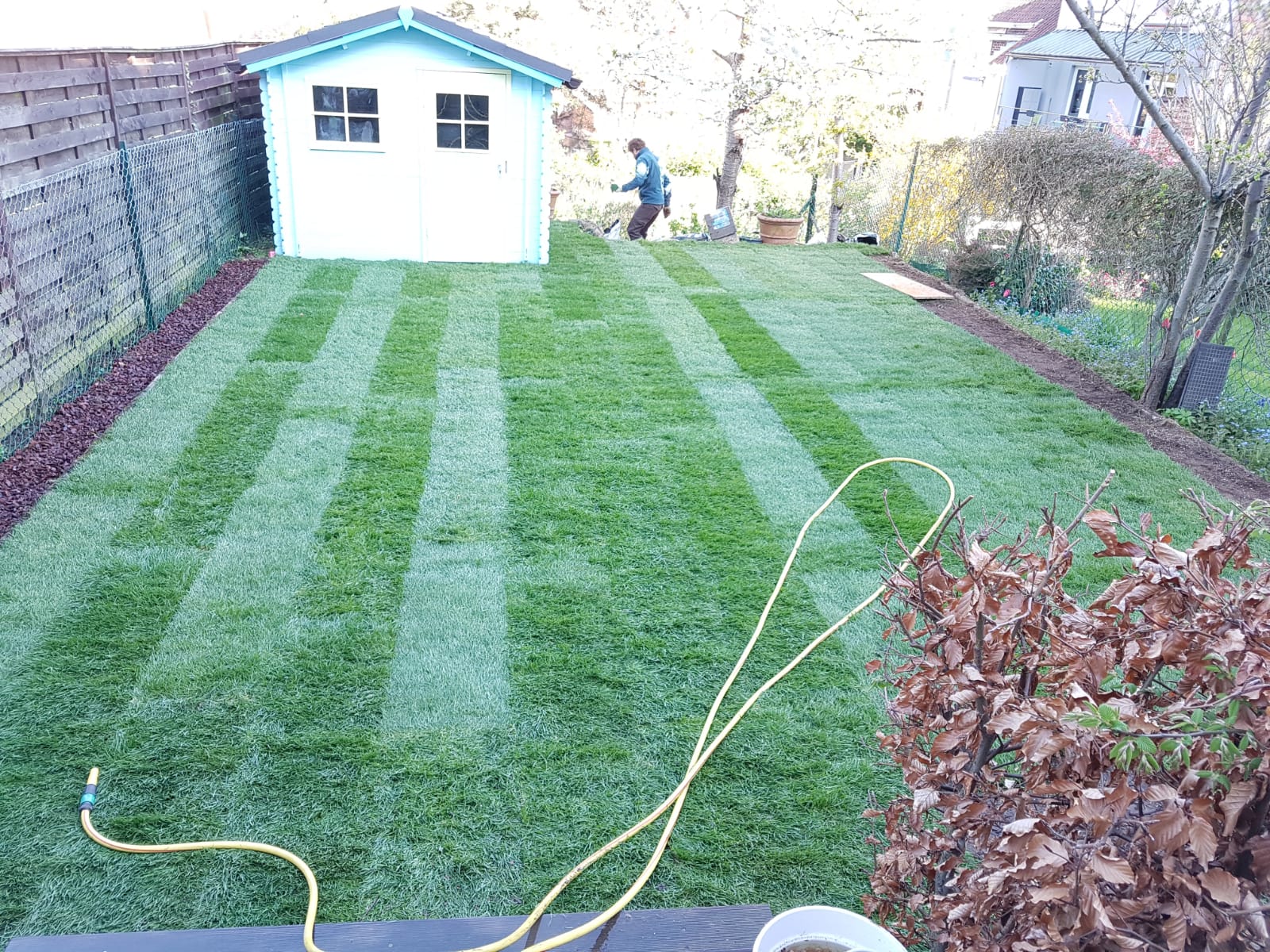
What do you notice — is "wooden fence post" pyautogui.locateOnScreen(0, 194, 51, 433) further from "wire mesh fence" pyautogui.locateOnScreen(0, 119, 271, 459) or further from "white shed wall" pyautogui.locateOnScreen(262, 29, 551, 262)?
"white shed wall" pyautogui.locateOnScreen(262, 29, 551, 262)

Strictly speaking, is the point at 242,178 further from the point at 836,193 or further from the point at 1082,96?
the point at 1082,96

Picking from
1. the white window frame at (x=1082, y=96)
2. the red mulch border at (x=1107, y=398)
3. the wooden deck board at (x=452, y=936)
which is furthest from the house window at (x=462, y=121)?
the white window frame at (x=1082, y=96)

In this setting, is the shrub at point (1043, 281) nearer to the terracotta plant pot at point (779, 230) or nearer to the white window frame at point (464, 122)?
the terracotta plant pot at point (779, 230)

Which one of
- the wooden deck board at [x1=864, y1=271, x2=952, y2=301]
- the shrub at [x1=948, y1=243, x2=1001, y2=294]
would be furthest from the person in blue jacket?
the shrub at [x1=948, y1=243, x2=1001, y2=294]

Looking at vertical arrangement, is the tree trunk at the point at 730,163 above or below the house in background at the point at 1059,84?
below

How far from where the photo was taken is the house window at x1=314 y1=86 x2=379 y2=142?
9.33m

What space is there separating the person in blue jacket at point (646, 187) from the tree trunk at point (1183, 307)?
6.28 m

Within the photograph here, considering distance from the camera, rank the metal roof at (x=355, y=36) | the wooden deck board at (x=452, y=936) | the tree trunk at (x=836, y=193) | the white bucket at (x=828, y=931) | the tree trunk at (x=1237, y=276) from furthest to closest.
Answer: the tree trunk at (x=836, y=193), the metal roof at (x=355, y=36), the tree trunk at (x=1237, y=276), the wooden deck board at (x=452, y=936), the white bucket at (x=828, y=931)

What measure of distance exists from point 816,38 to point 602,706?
13.2 m

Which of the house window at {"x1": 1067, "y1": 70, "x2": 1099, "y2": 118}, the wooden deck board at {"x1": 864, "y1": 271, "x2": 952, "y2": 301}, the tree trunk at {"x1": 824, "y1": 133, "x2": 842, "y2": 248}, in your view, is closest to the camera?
the wooden deck board at {"x1": 864, "y1": 271, "x2": 952, "y2": 301}

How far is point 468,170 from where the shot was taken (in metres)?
9.74

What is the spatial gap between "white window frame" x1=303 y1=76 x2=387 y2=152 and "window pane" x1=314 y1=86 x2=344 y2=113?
24 mm

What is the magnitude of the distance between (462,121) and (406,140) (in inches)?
24.2

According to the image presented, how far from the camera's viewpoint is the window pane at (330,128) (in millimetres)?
9398
